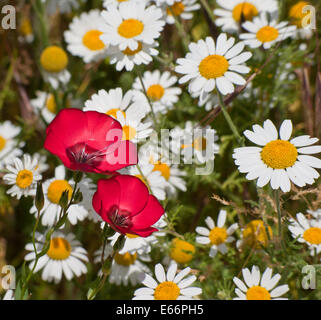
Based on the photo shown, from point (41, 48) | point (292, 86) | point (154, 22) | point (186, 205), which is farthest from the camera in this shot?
point (41, 48)

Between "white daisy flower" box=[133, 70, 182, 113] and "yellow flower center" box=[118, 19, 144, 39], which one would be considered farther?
"white daisy flower" box=[133, 70, 182, 113]

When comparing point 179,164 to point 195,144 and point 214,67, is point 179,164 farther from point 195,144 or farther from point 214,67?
point 214,67

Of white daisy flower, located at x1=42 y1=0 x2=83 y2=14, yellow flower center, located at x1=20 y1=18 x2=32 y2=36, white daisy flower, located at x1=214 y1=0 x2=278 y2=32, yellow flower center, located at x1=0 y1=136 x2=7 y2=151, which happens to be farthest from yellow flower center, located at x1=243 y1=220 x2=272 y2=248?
yellow flower center, located at x1=20 y1=18 x2=32 y2=36

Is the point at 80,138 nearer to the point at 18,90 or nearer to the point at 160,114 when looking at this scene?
the point at 160,114

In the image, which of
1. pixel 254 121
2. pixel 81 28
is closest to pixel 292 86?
pixel 254 121

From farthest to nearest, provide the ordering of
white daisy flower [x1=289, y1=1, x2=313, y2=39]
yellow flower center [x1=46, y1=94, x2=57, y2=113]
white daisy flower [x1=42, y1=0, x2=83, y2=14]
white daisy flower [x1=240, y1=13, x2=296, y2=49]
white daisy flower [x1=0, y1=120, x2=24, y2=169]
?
white daisy flower [x1=42, y1=0, x2=83, y2=14] < yellow flower center [x1=46, y1=94, x2=57, y2=113] < white daisy flower [x1=0, y1=120, x2=24, y2=169] < white daisy flower [x1=289, y1=1, x2=313, y2=39] < white daisy flower [x1=240, y1=13, x2=296, y2=49]

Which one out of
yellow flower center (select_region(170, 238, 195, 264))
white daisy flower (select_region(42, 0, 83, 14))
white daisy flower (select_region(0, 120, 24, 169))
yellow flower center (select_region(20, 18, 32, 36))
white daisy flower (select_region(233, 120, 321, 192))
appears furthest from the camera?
yellow flower center (select_region(20, 18, 32, 36))

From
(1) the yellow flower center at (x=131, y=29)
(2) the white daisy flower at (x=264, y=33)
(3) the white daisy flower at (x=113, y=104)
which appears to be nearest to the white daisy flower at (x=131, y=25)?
(1) the yellow flower center at (x=131, y=29)

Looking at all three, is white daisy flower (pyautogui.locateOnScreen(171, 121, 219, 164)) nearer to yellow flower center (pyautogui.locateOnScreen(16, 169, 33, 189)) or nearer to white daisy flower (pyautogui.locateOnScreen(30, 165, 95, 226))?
Result: white daisy flower (pyautogui.locateOnScreen(30, 165, 95, 226))
